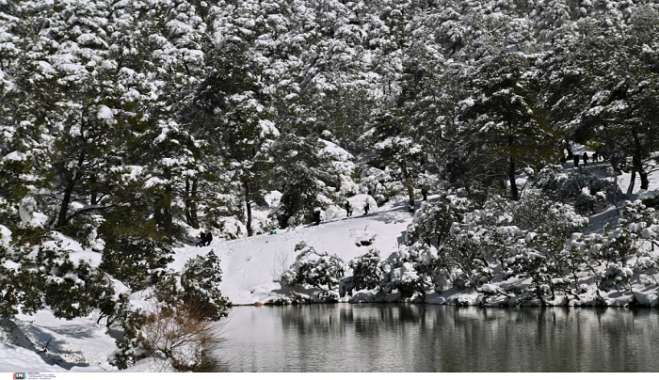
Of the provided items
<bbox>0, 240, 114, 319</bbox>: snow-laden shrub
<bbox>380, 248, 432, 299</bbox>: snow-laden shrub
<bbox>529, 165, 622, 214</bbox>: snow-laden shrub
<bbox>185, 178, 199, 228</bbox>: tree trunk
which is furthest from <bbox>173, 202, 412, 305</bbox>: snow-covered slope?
<bbox>0, 240, 114, 319</bbox>: snow-laden shrub

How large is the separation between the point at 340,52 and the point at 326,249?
150 ft

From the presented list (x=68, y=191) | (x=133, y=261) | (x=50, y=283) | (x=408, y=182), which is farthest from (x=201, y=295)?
(x=408, y=182)

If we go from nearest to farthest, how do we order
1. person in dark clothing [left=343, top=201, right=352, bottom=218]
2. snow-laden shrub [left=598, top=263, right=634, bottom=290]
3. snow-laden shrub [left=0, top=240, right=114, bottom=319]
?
snow-laden shrub [left=0, top=240, right=114, bottom=319] < snow-laden shrub [left=598, top=263, right=634, bottom=290] < person in dark clothing [left=343, top=201, right=352, bottom=218]

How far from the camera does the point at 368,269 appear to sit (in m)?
42.4

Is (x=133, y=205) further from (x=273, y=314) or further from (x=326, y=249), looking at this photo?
(x=326, y=249)

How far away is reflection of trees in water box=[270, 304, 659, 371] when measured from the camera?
2147cm

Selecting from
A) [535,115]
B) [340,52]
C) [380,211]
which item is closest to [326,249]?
[380,211]

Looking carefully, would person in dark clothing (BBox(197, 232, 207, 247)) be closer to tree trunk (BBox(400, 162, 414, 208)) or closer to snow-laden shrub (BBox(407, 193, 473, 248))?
tree trunk (BBox(400, 162, 414, 208))

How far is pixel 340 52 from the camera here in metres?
87.5

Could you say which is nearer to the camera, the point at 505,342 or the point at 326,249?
the point at 505,342

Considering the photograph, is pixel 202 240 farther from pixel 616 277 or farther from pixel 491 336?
pixel 616 277

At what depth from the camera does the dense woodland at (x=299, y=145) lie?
25062mm

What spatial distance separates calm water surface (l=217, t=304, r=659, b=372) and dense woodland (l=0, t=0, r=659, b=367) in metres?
3.32

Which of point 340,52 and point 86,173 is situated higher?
point 340,52
